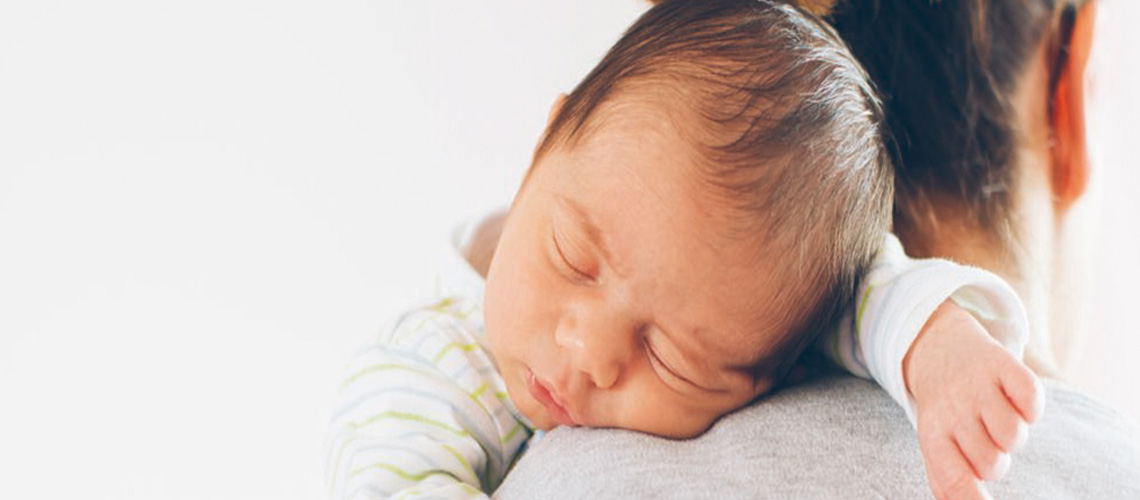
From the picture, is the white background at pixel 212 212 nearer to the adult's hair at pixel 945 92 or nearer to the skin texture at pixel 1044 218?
the skin texture at pixel 1044 218

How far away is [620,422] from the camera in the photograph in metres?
0.86

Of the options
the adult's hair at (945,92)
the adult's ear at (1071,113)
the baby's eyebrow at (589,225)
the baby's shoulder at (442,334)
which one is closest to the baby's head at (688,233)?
the baby's eyebrow at (589,225)

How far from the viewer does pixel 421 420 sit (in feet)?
3.21

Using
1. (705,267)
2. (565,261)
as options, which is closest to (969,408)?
(705,267)

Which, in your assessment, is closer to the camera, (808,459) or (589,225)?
(808,459)

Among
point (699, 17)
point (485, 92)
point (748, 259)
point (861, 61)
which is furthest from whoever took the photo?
point (485, 92)

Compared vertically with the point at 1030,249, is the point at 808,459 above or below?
above

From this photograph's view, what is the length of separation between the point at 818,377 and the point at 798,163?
0.56ft

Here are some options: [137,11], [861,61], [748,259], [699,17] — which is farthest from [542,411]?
[137,11]

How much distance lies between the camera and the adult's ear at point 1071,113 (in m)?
1.28

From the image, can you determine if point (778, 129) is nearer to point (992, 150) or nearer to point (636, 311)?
point (636, 311)

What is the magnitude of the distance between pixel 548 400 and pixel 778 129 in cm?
27

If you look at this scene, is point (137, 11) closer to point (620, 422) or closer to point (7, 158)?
point (7, 158)

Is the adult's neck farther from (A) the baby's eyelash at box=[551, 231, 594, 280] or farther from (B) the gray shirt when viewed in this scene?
(A) the baby's eyelash at box=[551, 231, 594, 280]
